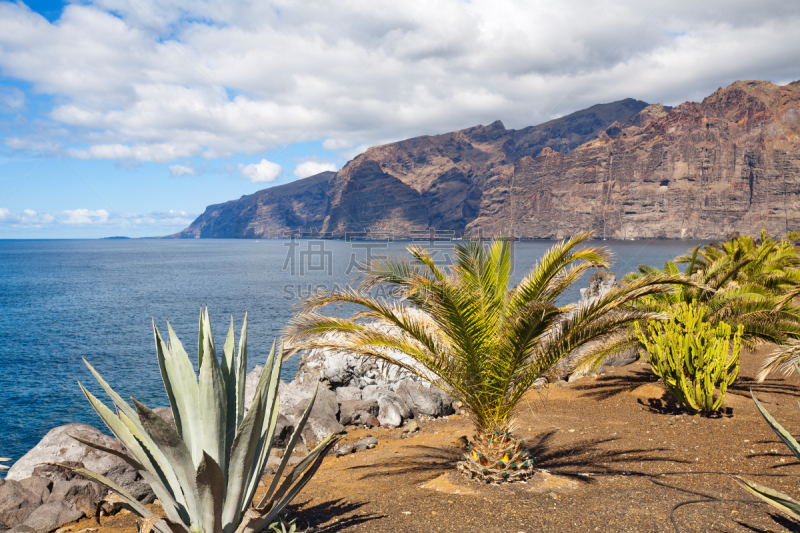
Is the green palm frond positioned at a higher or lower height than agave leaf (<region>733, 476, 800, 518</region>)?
higher

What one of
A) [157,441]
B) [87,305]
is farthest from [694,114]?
[157,441]

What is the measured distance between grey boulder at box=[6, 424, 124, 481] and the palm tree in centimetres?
358

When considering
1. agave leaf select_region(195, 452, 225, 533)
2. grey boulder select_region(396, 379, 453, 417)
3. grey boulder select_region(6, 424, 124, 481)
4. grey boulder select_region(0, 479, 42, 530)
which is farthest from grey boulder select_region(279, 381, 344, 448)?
agave leaf select_region(195, 452, 225, 533)

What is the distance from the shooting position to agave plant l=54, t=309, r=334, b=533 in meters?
2.84

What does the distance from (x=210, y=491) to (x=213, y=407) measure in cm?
49

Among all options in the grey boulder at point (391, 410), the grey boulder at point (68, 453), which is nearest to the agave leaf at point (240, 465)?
the grey boulder at point (68, 453)

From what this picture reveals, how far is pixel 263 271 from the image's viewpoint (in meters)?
62.9

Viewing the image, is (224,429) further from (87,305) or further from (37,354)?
(87,305)

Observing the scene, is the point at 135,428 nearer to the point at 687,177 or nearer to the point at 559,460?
the point at 559,460

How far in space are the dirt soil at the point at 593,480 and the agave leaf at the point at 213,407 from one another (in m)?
1.27

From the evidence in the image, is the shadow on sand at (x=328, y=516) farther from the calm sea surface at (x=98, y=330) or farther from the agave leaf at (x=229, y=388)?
the calm sea surface at (x=98, y=330)

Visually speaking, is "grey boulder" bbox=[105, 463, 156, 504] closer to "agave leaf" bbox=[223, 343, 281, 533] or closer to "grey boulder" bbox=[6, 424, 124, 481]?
"grey boulder" bbox=[6, 424, 124, 481]

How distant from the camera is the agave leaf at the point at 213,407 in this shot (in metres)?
2.92

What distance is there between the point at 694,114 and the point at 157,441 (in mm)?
212769
